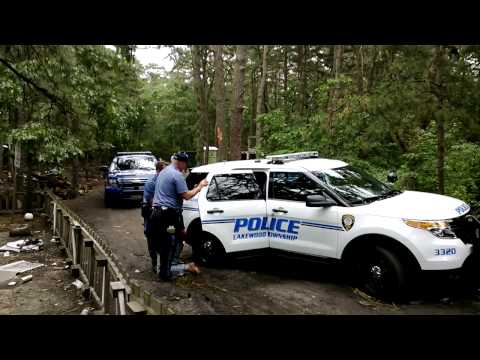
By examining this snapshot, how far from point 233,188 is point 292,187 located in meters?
1.01

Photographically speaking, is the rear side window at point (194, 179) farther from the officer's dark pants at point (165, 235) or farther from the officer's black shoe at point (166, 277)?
the officer's black shoe at point (166, 277)

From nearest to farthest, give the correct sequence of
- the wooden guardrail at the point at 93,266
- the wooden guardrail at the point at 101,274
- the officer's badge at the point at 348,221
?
the wooden guardrail at the point at 101,274 → the wooden guardrail at the point at 93,266 → the officer's badge at the point at 348,221

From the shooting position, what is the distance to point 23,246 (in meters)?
9.30

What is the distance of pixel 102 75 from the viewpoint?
391 inches

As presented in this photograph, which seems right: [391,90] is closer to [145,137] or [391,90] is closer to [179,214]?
[179,214]

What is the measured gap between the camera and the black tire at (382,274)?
439cm

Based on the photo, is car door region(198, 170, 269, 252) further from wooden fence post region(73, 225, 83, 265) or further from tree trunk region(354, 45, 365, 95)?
tree trunk region(354, 45, 365, 95)

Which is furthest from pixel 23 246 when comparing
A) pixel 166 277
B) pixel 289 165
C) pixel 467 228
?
pixel 467 228

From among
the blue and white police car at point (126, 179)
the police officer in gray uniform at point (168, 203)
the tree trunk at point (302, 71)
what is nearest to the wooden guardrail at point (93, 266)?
the police officer in gray uniform at point (168, 203)

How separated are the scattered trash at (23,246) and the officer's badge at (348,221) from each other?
7.52 meters
